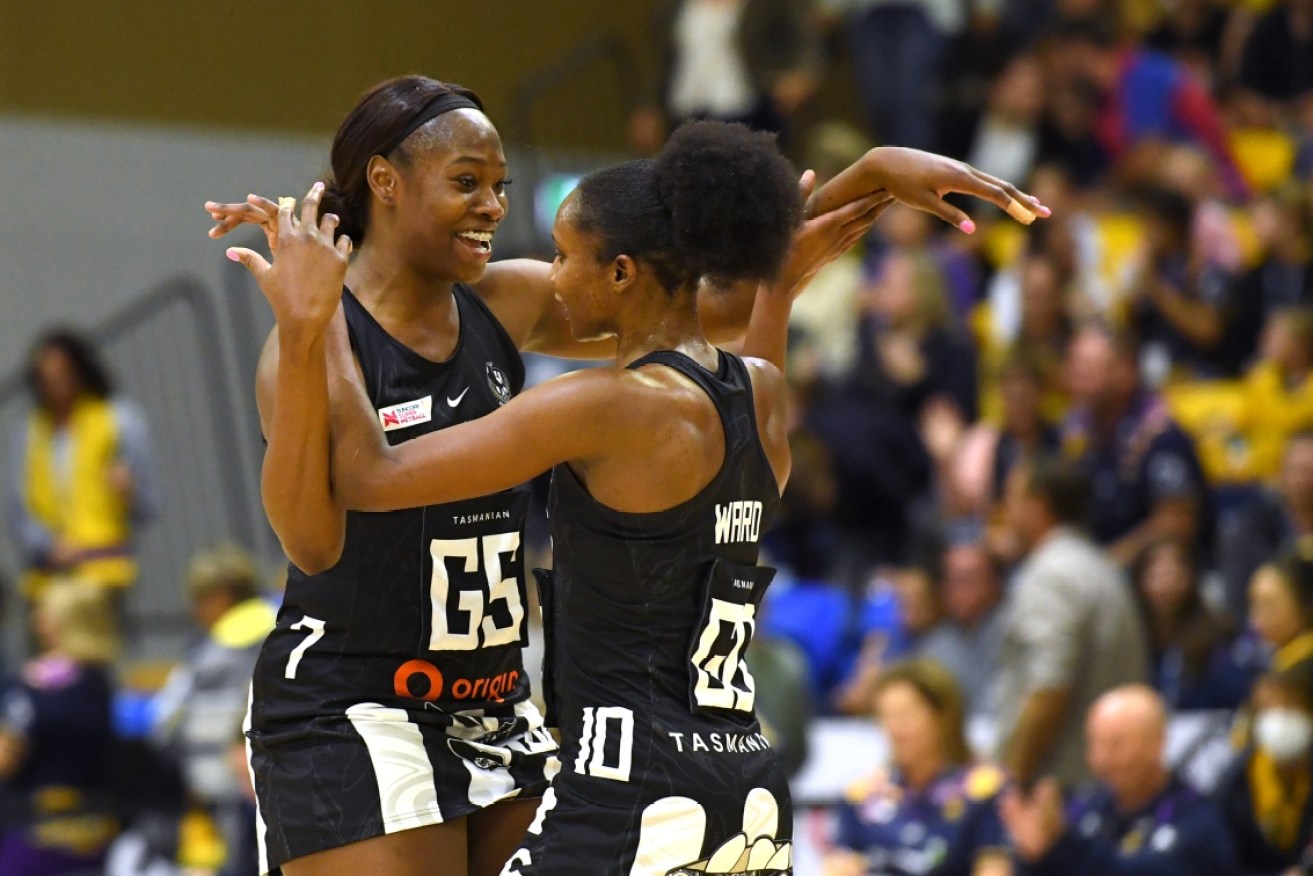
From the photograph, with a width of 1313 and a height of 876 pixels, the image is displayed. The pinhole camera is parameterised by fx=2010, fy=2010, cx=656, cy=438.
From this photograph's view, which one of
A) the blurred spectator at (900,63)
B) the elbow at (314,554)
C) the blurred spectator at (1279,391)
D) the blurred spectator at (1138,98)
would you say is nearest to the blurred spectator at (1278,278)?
the blurred spectator at (1279,391)

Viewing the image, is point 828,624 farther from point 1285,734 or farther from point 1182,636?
point 1285,734

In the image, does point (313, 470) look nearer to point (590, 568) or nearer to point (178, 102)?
point (590, 568)

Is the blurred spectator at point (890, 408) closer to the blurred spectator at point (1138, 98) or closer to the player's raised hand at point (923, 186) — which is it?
the blurred spectator at point (1138, 98)

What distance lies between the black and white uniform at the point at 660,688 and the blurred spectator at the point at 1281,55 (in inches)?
356

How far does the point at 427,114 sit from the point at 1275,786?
398cm

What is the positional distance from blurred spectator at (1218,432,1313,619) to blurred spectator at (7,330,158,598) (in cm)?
541

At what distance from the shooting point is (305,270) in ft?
10.8

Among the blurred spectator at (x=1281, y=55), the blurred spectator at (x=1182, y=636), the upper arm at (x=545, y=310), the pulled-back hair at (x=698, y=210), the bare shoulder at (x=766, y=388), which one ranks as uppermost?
the blurred spectator at (x=1281, y=55)

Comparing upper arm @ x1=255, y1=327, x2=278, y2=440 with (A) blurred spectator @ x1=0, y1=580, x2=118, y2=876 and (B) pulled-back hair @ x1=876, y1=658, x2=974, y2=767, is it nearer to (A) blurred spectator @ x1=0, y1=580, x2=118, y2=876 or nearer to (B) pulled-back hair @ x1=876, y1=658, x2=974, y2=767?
(B) pulled-back hair @ x1=876, y1=658, x2=974, y2=767

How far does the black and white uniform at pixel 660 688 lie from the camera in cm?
323

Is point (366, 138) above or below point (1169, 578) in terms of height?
above

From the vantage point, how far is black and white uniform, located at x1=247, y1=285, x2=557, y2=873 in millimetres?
3500

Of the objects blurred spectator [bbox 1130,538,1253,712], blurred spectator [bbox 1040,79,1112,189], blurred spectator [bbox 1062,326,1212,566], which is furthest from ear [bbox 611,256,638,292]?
blurred spectator [bbox 1040,79,1112,189]

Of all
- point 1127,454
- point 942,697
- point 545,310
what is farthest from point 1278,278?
point 545,310
